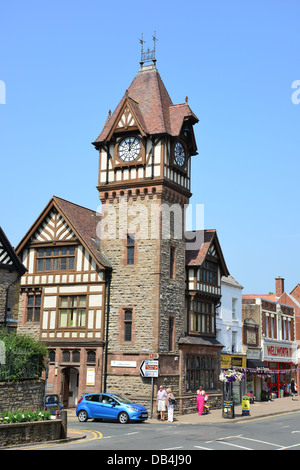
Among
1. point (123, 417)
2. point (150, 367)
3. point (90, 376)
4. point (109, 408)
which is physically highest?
point (150, 367)

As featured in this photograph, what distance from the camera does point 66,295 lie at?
3594 cm

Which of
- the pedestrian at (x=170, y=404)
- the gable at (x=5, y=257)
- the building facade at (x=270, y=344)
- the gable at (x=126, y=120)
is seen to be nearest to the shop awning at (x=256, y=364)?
the building facade at (x=270, y=344)

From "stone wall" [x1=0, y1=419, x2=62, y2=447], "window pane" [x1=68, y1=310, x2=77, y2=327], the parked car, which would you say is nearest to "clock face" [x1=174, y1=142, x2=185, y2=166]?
"window pane" [x1=68, y1=310, x2=77, y2=327]

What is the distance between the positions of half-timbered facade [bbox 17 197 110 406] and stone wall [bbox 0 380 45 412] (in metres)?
9.41

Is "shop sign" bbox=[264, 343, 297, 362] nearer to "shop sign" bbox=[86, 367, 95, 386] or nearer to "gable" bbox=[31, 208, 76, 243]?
"shop sign" bbox=[86, 367, 95, 386]

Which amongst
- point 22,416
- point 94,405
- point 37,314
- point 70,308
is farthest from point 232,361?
point 22,416

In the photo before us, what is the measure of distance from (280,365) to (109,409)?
30675 mm

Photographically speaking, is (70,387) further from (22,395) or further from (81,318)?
(22,395)

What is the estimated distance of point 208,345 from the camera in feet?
123

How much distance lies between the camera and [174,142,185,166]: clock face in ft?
118

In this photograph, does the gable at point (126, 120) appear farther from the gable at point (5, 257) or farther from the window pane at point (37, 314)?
the window pane at point (37, 314)
